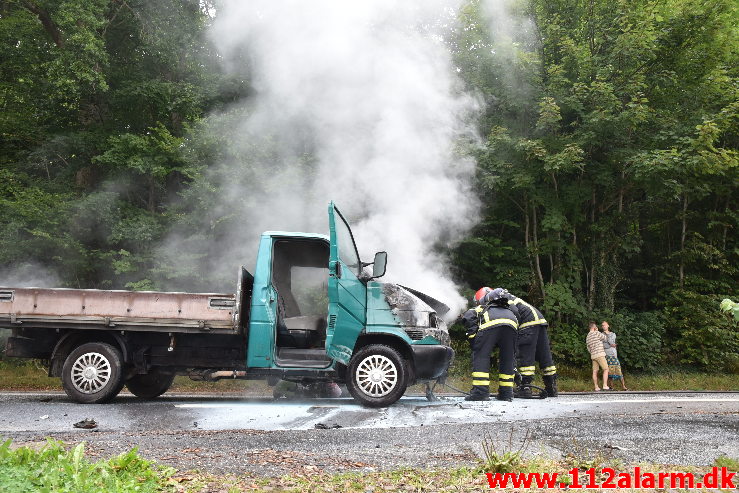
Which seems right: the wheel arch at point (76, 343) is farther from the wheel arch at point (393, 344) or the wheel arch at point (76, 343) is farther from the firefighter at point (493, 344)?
the firefighter at point (493, 344)

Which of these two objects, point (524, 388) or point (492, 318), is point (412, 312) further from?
point (524, 388)

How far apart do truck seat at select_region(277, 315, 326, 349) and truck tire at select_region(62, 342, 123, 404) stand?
2025 mm

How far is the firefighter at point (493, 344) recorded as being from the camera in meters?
7.28

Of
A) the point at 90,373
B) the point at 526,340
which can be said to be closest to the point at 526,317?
the point at 526,340

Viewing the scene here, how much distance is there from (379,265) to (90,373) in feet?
12.1

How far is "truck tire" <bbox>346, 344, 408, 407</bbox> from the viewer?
681 cm

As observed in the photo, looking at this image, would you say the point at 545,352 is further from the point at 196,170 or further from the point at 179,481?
the point at 196,170

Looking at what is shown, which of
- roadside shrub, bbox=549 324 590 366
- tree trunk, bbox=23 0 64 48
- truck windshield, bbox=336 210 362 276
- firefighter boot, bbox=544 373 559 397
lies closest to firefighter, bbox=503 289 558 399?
firefighter boot, bbox=544 373 559 397

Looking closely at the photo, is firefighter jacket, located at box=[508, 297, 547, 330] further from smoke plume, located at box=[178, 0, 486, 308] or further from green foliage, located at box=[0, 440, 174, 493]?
green foliage, located at box=[0, 440, 174, 493]

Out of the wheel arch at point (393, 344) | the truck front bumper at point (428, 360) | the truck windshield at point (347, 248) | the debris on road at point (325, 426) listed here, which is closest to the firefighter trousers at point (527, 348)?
the truck front bumper at point (428, 360)

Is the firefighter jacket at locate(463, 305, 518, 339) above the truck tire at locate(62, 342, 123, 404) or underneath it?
above

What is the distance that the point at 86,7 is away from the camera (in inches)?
553

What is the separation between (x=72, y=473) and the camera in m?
3.24

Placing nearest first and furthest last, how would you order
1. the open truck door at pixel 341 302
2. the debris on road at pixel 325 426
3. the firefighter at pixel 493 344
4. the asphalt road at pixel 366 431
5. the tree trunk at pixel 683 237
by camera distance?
the asphalt road at pixel 366 431, the debris on road at pixel 325 426, the open truck door at pixel 341 302, the firefighter at pixel 493 344, the tree trunk at pixel 683 237
